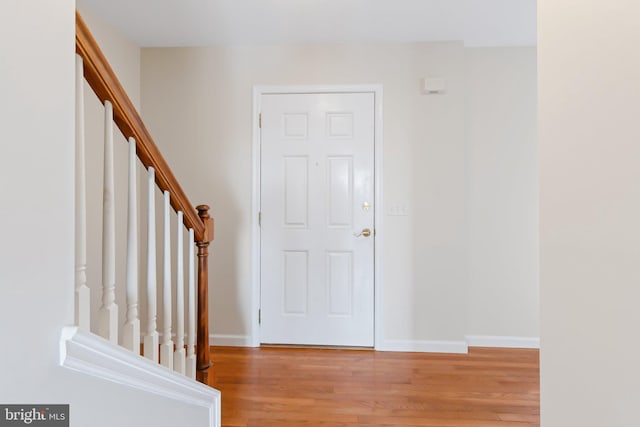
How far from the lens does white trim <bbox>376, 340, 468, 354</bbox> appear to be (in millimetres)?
3031

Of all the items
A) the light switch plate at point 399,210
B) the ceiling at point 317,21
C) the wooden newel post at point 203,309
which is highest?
the ceiling at point 317,21

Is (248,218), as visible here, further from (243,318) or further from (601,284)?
(601,284)

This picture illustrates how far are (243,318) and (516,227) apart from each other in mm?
2347

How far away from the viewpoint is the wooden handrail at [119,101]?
90 cm

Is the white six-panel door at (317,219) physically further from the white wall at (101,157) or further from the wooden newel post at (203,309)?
the wooden newel post at (203,309)

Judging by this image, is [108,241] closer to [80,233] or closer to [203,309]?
[80,233]

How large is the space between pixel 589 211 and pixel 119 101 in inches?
45.9

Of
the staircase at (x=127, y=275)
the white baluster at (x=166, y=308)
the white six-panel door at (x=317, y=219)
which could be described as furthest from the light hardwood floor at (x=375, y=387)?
the staircase at (x=127, y=275)

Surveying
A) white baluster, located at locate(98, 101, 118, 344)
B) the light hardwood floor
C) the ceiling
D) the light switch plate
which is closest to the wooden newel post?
the light hardwood floor

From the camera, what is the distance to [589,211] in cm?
81

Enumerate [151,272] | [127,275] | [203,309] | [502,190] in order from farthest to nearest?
[502,190] → [203,309] → [151,272] → [127,275]

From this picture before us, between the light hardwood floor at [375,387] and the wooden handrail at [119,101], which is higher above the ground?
the wooden handrail at [119,101]

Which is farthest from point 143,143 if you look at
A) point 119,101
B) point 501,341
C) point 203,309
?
point 501,341

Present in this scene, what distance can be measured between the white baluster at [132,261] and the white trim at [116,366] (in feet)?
0.53
